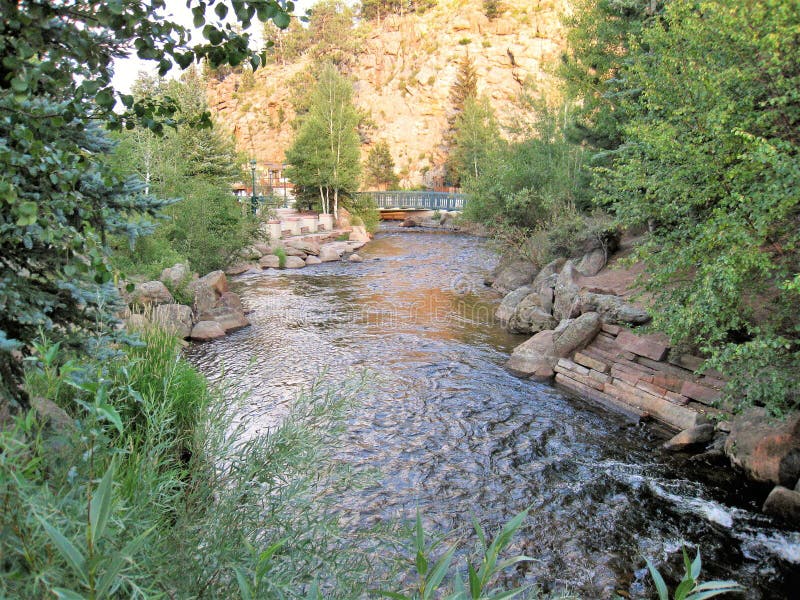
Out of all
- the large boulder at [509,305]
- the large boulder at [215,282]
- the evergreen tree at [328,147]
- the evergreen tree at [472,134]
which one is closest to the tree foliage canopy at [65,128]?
the large boulder at [509,305]

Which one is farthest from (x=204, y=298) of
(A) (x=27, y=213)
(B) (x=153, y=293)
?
(A) (x=27, y=213)

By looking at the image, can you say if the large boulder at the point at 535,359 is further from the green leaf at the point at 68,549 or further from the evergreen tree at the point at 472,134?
the evergreen tree at the point at 472,134

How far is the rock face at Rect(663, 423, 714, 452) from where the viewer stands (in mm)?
8031

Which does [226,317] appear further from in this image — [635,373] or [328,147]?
[328,147]

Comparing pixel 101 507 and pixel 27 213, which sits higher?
pixel 27 213

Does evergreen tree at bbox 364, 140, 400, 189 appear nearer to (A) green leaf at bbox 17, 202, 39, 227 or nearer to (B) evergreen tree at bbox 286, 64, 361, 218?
(B) evergreen tree at bbox 286, 64, 361, 218

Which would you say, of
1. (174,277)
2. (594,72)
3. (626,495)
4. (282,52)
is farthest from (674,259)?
(282,52)

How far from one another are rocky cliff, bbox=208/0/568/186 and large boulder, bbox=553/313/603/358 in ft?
149

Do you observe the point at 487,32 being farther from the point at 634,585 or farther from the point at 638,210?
the point at 634,585

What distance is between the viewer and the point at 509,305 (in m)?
14.7

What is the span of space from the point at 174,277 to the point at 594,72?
1422 cm

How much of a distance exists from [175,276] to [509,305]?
8.47 m

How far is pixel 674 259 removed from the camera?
7.86 metres

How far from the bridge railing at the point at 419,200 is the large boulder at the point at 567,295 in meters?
27.3
